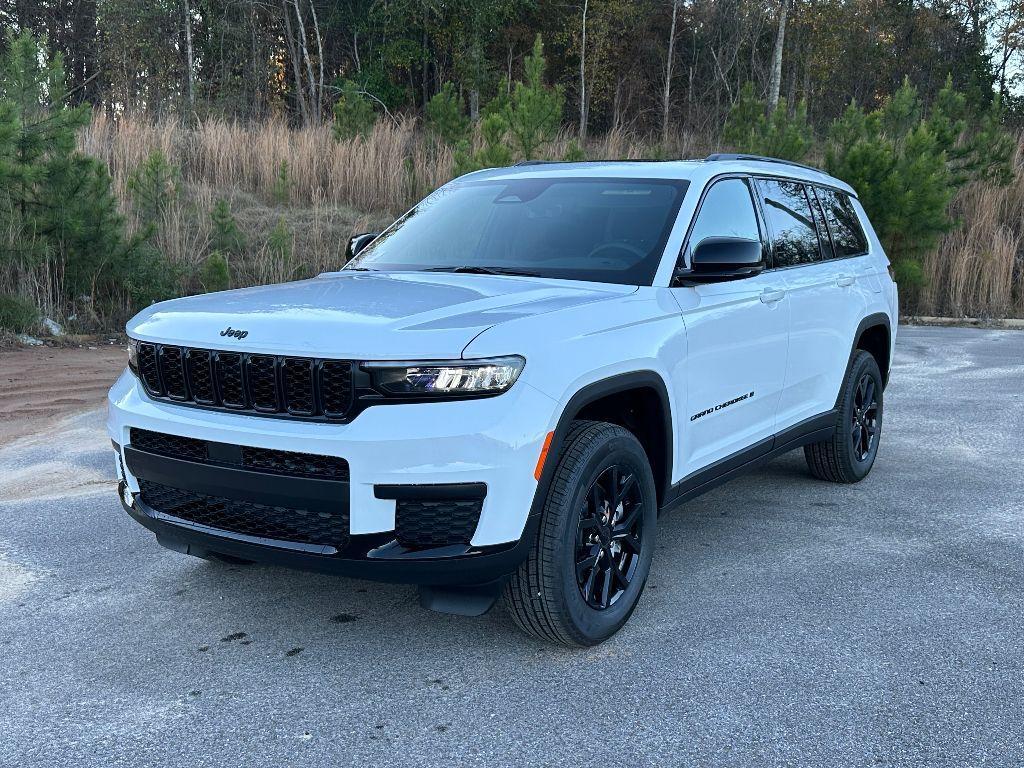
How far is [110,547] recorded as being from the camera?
473cm

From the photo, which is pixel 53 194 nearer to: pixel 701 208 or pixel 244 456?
pixel 701 208

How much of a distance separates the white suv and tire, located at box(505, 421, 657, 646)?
Result: 0.03 feet

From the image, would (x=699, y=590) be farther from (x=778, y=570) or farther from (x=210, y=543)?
(x=210, y=543)

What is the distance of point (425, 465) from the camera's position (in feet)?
9.92

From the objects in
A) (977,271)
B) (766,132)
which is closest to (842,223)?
(766,132)

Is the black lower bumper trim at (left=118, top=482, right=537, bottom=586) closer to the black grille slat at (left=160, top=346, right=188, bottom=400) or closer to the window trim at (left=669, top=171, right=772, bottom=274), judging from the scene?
the black grille slat at (left=160, top=346, right=188, bottom=400)

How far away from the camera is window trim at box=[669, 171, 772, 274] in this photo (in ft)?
13.8

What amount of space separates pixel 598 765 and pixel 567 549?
0.75 m

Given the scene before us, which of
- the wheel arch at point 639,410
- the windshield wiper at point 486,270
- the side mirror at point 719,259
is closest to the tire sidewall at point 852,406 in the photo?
the side mirror at point 719,259

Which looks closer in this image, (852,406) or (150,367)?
(150,367)

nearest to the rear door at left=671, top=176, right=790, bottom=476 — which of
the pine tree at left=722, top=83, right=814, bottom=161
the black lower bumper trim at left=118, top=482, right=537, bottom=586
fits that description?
the black lower bumper trim at left=118, top=482, right=537, bottom=586

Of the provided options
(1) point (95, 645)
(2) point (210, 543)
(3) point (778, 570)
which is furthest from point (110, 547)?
(3) point (778, 570)

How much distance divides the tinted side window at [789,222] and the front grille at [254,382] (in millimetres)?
2713

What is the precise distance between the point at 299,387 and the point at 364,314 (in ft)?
1.13
